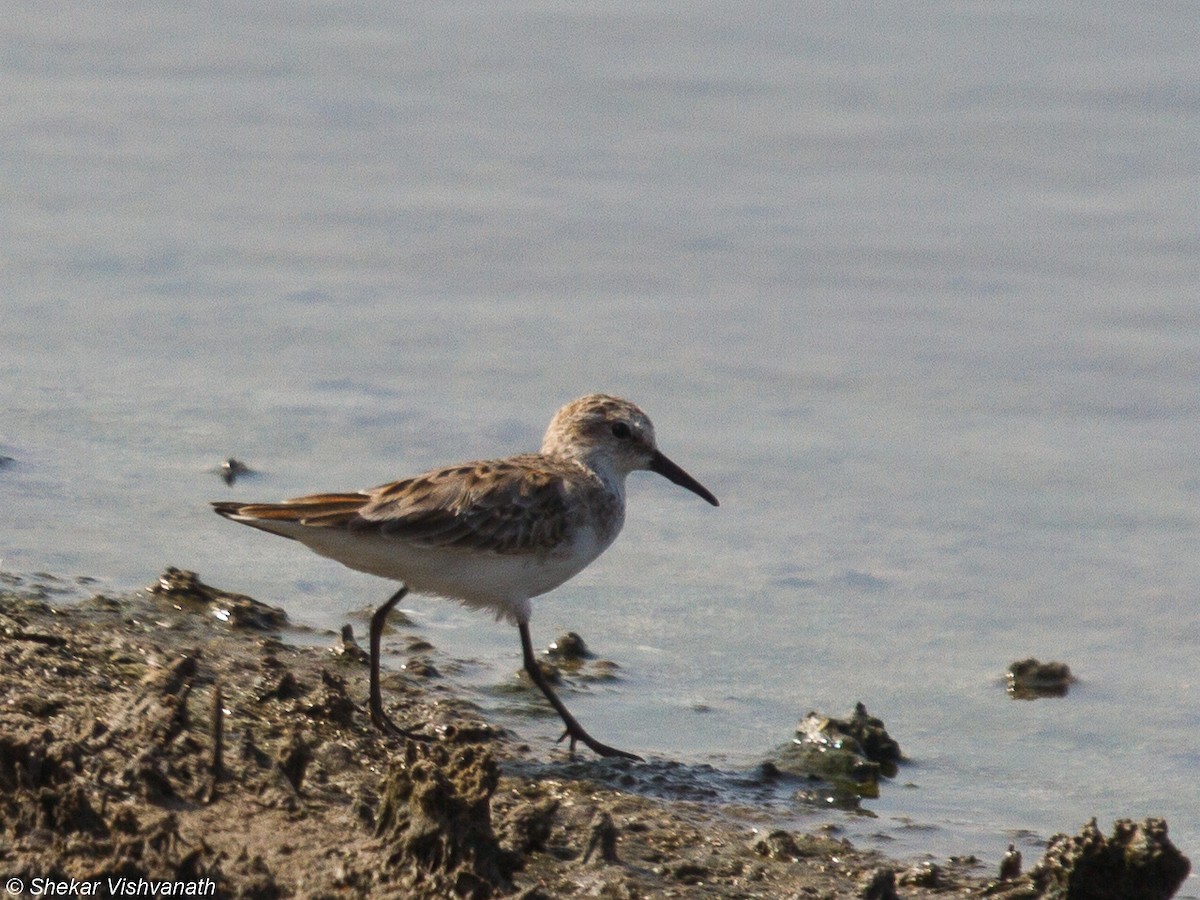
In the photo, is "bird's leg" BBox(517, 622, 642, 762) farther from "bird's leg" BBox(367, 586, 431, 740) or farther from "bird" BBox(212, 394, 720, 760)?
"bird's leg" BBox(367, 586, 431, 740)

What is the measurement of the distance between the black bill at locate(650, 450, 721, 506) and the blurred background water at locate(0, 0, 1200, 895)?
1.42ft

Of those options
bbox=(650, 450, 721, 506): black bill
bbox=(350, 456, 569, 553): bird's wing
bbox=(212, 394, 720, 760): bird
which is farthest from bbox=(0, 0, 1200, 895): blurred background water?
bbox=(350, 456, 569, 553): bird's wing

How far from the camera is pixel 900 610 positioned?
27.2 feet

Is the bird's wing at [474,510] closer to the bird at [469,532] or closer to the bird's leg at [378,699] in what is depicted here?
the bird at [469,532]

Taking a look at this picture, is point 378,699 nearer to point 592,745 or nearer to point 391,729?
point 391,729

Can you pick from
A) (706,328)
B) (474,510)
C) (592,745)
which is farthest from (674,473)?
(706,328)

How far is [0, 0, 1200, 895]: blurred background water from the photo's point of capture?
791 centimetres

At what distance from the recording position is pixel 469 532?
22.4ft

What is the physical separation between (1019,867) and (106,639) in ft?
10.8

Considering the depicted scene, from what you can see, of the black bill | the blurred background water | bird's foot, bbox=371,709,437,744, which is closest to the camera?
bird's foot, bbox=371,709,437,744

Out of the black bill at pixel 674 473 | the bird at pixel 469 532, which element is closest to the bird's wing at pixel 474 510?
the bird at pixel 469 532

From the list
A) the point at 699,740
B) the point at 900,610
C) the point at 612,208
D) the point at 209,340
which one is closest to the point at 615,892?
the point at 699,740

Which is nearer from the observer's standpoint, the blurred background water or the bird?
the bird

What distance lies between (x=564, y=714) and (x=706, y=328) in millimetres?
4282
